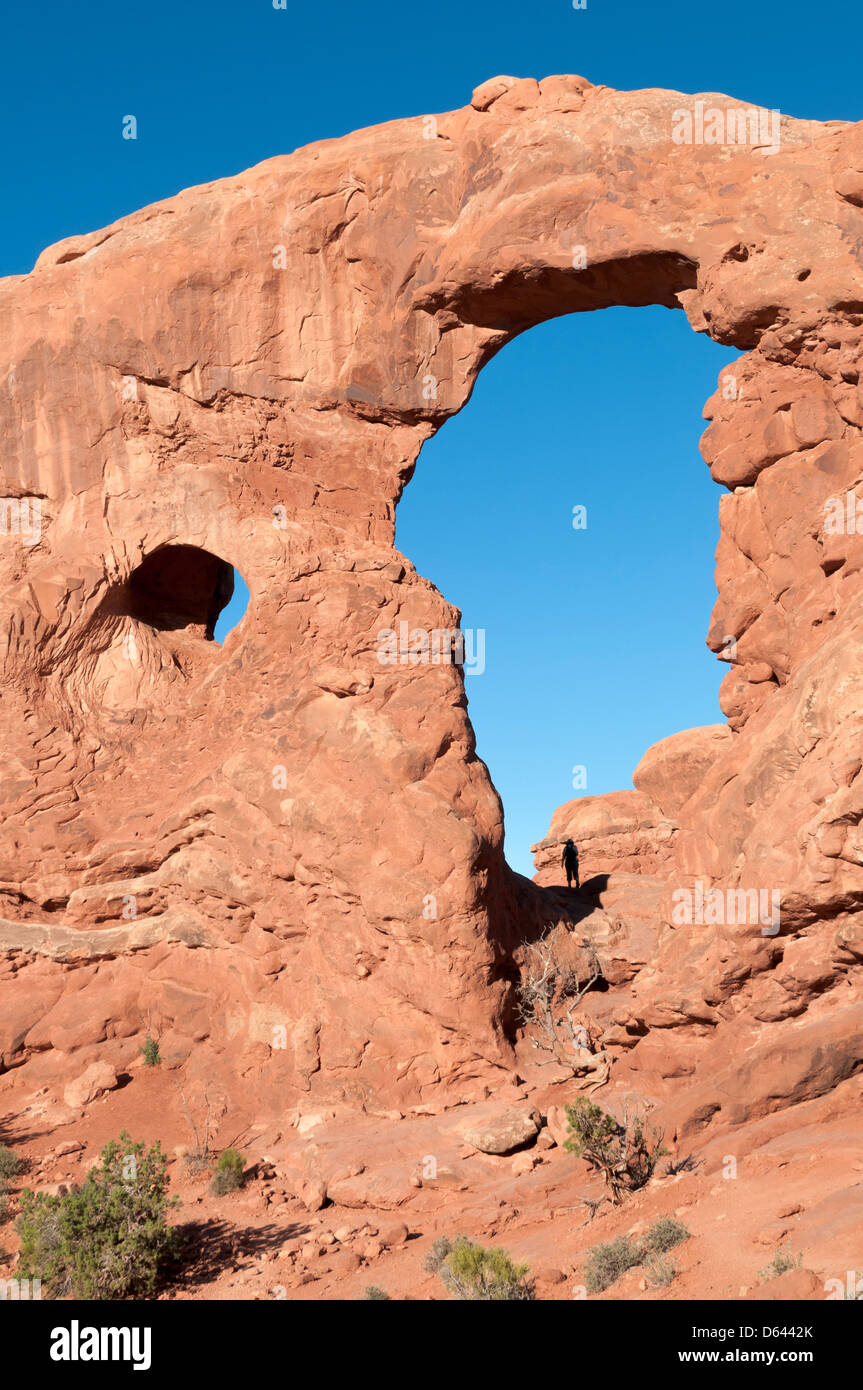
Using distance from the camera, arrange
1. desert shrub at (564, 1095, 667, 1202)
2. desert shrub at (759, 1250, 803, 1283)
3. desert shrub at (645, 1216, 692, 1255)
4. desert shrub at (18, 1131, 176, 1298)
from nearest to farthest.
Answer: desert shrub at (759, 1250, 803, 1283)
desert shrub at (645, 1216, 692, 1255)
desert shrub at (18, 1131, 176, 1298)
desert shrub at (564, 1095, 667, 1202)

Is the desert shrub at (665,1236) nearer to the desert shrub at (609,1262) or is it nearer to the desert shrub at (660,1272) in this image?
the desert shrub at (609,1262)

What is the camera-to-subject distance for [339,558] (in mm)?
18469

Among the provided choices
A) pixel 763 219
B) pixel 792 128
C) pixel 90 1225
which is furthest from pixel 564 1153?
pixel 792 128

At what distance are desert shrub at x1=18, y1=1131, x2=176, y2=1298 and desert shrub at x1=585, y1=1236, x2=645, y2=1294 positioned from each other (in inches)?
190

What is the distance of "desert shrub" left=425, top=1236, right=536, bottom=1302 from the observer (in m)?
9.84

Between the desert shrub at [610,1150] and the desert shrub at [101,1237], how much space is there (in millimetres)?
4551

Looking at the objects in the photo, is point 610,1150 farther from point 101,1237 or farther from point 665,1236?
point 101,1237

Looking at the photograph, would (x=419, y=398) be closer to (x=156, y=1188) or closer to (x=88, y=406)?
(x=88, y=406)

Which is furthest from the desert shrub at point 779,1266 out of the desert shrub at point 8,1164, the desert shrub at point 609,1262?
the desert shrub at point 8,1164

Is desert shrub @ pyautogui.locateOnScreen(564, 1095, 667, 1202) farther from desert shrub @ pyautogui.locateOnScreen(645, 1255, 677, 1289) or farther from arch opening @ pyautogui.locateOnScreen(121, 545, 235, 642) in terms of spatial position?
arch opening @ pyautogui.locateOnScreen(121, 545, 235, 642)

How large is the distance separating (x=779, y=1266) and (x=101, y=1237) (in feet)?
23.2

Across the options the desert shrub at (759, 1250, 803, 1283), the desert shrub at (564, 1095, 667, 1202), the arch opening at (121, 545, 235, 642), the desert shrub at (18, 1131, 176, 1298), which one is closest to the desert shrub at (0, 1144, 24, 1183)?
the desert shrub at (18, 1131, 176, 1298)

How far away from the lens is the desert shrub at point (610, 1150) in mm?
12219

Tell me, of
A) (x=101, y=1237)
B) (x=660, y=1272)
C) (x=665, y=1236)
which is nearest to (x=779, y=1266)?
(x=660, y=1272)
